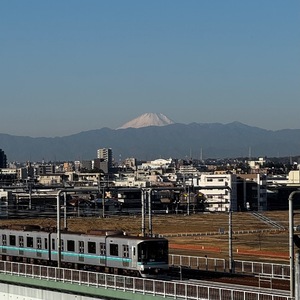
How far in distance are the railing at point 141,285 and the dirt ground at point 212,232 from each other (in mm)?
24726

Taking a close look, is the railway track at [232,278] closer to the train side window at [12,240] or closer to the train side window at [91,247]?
the train side window at [91,247]

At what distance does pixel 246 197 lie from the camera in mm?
172000

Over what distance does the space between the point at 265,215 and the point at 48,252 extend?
83502mm

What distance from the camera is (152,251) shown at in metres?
42.1

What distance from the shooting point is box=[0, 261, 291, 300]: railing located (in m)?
31.5

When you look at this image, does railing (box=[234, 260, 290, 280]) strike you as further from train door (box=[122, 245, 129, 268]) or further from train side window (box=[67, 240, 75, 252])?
train side window (box=[67, 240, 75, 252])

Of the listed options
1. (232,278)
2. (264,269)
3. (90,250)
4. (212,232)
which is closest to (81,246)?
(90,250)

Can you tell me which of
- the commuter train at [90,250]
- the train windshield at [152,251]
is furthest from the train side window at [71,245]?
the train windshield at [152,251]

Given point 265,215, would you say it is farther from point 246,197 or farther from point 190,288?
point 190,288

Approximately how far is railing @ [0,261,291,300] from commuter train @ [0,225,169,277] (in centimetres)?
170

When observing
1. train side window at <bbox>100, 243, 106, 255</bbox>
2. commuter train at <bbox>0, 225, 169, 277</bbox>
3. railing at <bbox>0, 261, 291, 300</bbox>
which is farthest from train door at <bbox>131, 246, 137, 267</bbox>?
railing at <bbox>0, 261, 291, 300</bbox>

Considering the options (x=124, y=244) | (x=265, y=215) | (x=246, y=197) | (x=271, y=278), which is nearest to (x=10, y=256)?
(x=124, y=244)

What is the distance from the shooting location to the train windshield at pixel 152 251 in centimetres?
4178

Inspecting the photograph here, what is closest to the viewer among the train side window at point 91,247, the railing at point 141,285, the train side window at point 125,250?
the railing at point 141,285
